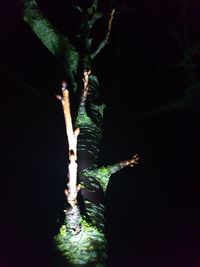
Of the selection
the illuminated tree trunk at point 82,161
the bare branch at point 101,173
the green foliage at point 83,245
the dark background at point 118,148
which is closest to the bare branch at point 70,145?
the illuminated tree trunk at point 82,161

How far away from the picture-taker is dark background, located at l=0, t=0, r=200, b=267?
4.51 metres

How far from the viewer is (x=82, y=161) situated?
296cm

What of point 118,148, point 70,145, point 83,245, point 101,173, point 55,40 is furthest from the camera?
point 118,148

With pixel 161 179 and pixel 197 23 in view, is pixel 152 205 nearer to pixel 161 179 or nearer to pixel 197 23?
pixel 161 179

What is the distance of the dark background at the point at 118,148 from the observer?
177 inches

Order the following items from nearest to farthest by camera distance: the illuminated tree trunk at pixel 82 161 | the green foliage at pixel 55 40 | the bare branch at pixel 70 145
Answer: the bare branch at pixel 70 145, the illuminated tree trunk at pixel 82 161, the green foliage at pixel 55 40

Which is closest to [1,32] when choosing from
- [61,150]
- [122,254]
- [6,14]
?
[6,14]

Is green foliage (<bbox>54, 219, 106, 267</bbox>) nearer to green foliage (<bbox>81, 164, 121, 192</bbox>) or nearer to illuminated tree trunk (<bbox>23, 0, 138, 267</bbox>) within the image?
illuminated tree trunk (<bbox>23, 0, 138, 267</bbox>)

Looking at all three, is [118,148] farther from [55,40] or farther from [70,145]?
[70,145]

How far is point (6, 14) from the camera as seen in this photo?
223 inches

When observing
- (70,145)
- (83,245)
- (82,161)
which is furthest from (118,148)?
(70,145)

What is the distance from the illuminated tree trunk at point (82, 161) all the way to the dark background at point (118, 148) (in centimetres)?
71

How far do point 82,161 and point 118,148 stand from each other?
8.23 feet

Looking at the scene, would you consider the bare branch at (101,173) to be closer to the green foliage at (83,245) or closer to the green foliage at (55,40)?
the green foliage at (83,245)
